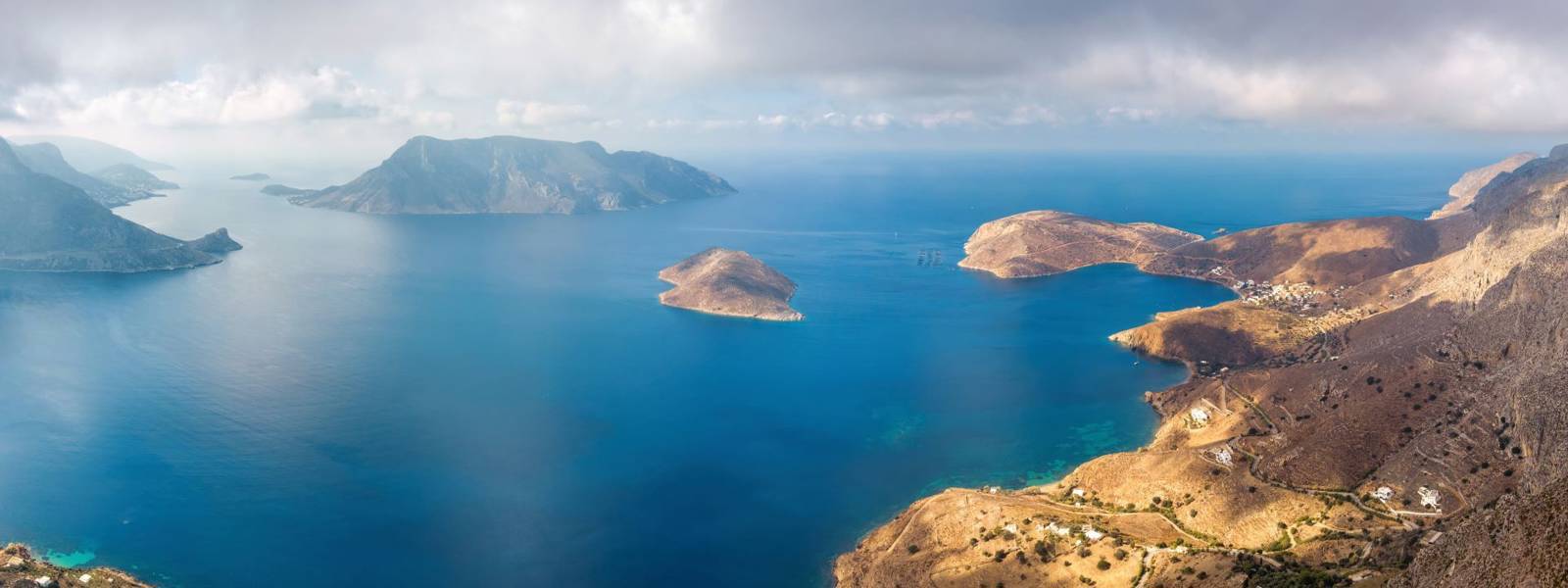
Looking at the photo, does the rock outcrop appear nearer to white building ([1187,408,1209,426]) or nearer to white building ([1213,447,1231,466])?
white building ([1213,447,1231,466])

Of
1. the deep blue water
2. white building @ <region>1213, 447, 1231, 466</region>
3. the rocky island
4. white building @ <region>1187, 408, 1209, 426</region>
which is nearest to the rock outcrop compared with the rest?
the deep blue water

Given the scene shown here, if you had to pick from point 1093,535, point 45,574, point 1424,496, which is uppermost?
point 1424,496

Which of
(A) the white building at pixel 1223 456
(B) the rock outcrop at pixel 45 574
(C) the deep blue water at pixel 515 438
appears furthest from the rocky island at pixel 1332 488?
Result: (B) the rock outcrop at pixel 45 574

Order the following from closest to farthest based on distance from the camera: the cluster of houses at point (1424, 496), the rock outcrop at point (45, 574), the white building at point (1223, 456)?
the rock outcrop at point (45, 574), the cluster of houses at point (1424, 496), the white building at point (1223, 456)

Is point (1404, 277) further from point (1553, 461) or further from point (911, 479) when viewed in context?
point (911, 479)

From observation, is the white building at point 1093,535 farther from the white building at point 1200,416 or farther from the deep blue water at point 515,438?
the white building at point 1200,416

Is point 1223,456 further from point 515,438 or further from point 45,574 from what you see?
point 45,574

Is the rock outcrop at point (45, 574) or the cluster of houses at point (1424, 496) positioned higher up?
the cluster of houses at point (1424, 496)

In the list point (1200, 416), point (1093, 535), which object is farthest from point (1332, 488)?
point (1200, 416)
